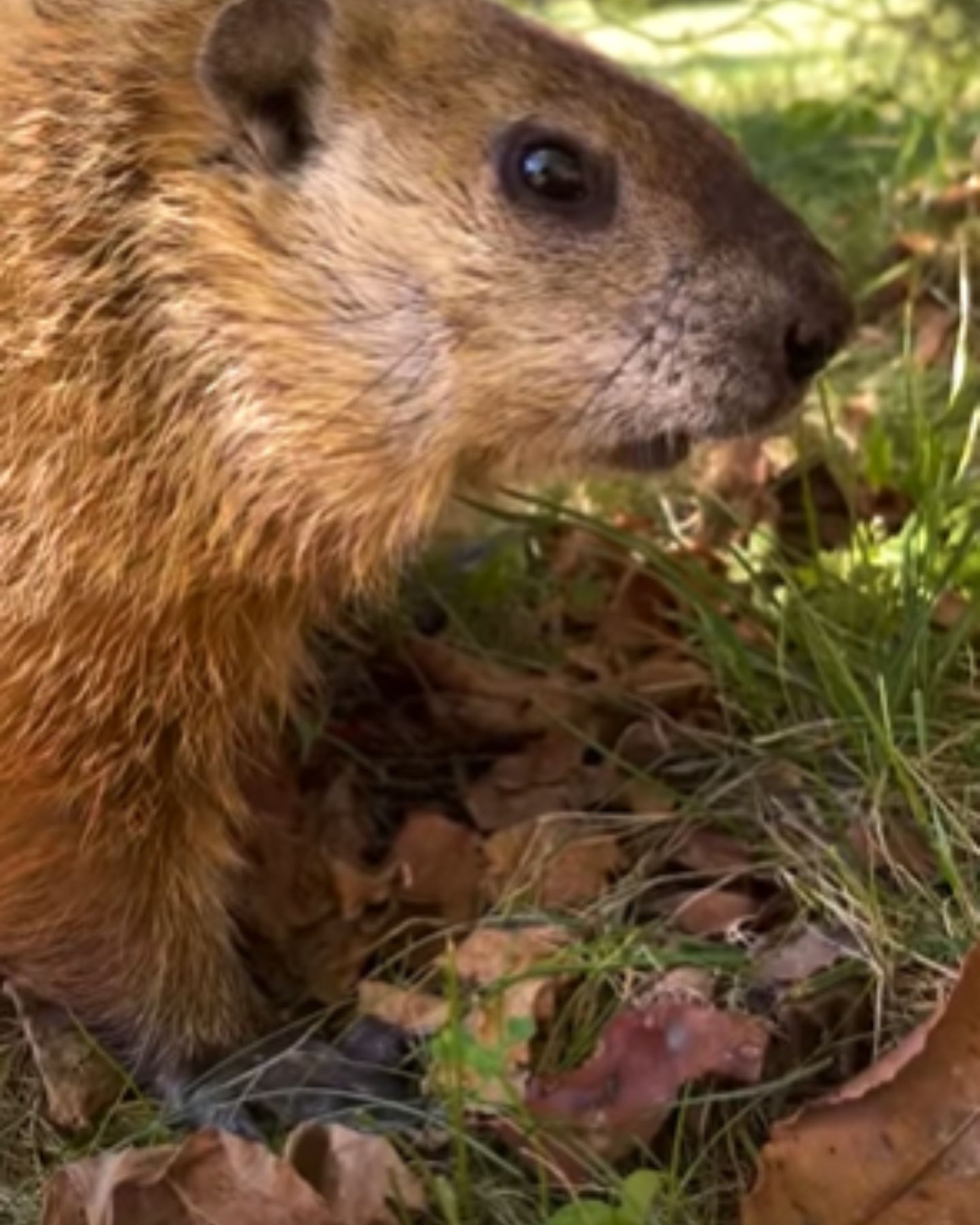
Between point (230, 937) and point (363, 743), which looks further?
point (363, 743)

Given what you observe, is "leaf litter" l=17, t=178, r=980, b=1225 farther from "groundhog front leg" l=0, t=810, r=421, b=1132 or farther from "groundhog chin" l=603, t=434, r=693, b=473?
"groundhog chin" l=603, t=434, r=693, b=473

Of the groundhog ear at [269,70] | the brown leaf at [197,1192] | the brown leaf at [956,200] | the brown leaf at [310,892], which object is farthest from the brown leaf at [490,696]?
the brown leaf at [956,200]

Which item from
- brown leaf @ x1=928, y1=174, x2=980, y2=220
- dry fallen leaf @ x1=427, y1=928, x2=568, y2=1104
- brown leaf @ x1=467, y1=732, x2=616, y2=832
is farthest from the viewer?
brown leaf @ x1=928, y1=174, x2=980, y2=220

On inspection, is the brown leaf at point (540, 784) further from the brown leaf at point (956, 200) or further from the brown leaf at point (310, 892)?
the brown leaf at point (956, 200)

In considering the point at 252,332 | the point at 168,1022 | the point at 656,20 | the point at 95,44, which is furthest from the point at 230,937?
the point at 656,20

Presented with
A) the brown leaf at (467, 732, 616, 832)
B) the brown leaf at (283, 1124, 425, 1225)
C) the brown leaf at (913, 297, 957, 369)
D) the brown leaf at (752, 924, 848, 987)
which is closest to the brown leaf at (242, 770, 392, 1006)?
the brown leaf at (467, 732, 616, 832)

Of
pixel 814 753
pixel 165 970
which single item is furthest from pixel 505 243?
pixel 165 970

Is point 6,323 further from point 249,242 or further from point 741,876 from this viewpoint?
point 741,876

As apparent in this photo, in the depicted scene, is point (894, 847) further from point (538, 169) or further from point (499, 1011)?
point (538, 169)
